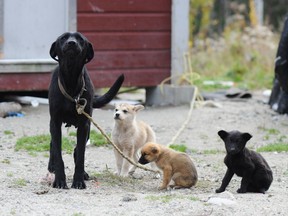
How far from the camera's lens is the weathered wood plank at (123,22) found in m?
13.7

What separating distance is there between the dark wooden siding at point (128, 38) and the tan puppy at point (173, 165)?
5724 mm

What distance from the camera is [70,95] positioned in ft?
25.9

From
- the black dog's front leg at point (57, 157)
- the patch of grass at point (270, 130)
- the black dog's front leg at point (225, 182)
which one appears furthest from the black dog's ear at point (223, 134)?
the patch of grass at point (270, 130)

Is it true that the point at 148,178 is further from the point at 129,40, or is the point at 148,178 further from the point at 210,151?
the point at 129,40

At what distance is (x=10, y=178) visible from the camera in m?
8.30

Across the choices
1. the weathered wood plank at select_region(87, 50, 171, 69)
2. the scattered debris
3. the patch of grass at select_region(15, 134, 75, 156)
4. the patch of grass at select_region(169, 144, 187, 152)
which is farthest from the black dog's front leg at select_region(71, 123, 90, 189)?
the weathered wood plank at select_region(87, 50, 171, 69)

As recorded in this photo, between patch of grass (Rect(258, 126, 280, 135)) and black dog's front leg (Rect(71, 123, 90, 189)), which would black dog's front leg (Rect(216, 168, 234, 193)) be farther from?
patch of grass (Rect(258, 126, 280, 135))

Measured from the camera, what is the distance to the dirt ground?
700 cm

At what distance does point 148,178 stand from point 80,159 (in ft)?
3.81

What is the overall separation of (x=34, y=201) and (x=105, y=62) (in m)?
6.99

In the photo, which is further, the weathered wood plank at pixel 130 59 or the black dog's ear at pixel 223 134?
the weathered wood plank at pixel 130 59

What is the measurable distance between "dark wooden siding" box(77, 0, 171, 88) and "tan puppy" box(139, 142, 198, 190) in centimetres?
572

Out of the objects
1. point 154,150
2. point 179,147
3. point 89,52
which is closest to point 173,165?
point 154,150

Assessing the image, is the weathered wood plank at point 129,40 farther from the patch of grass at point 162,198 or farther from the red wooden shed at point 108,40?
the patch of grass at point 162,198
